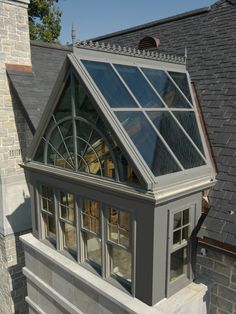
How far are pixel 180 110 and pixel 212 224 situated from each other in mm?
2260

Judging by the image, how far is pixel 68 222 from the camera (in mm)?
6387

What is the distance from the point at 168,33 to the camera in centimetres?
1170

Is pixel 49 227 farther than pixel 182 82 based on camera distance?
Yes

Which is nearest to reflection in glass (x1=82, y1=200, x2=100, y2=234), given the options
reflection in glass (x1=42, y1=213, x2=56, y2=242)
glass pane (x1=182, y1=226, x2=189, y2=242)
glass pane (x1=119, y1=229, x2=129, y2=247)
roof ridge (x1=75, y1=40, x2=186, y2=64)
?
glass pane (x1=119, y1=229, x2=129, y2=247)

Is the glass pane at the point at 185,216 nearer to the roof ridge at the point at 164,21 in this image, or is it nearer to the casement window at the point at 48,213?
the casement window at the point at 48,213

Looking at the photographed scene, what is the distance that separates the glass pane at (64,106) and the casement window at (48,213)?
1.84m

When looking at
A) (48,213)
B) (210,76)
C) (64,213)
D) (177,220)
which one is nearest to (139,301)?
(177,220)

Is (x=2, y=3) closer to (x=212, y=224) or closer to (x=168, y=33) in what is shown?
(x=168, y=33)

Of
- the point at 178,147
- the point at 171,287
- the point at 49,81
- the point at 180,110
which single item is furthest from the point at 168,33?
the point at 171,287

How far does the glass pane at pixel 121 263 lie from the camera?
564 centimetres

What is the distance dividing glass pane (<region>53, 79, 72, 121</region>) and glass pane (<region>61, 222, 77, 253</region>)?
97.8 inches

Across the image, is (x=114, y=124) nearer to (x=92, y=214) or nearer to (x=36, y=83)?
(x=92, y=214)

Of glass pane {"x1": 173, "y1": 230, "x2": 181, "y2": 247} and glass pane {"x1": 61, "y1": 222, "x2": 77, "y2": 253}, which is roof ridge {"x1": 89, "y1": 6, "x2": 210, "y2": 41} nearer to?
glass pane {"x1": 173, "y1": 230, "x2": 181, "y2": 247}

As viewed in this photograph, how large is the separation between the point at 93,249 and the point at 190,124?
3367 mm
